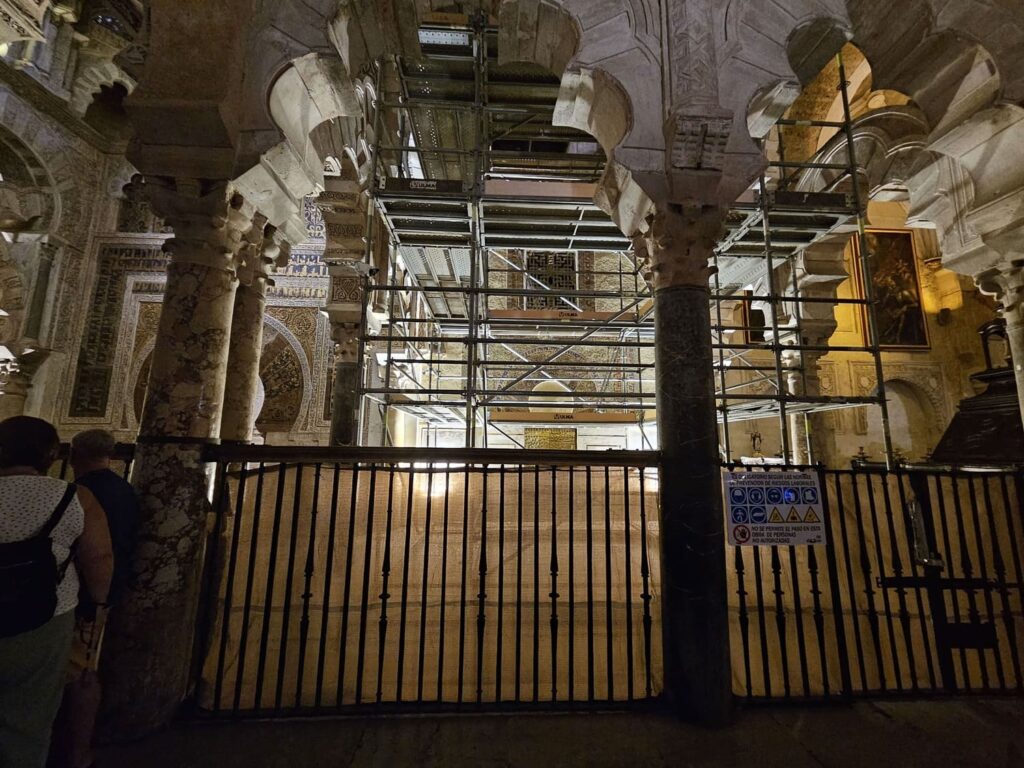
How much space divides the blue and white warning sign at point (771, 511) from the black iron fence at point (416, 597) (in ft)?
1.70

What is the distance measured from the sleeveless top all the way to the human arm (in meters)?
0.04

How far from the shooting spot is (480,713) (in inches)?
98.3

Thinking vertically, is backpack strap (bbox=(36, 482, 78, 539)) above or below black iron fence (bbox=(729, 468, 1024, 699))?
above

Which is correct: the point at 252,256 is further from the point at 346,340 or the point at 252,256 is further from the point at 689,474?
the point at 346,340

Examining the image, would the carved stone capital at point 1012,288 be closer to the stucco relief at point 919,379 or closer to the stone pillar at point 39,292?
the stucco relief at point 919,379

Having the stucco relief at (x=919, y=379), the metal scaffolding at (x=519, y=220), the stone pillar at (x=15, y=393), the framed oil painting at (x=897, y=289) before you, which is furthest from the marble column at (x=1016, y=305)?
the stone pillar at (x=15, y=393)

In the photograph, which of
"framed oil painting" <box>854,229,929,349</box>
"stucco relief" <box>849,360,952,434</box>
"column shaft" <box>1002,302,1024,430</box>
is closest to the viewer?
"column shaft" <box>1002,302,1024,430</box>

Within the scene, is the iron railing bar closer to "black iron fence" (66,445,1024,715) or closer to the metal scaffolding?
"black iron fence" (66,445,1024,715)

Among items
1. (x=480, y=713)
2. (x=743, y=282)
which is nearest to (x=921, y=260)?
(x=743, y=282)

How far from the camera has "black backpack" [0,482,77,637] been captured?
1.58 m

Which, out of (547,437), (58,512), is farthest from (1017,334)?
(547,437)

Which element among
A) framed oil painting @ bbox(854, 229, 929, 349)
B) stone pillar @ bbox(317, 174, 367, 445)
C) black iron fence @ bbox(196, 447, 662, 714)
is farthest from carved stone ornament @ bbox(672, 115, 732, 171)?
framed oil painting @ bbox(854, 229, 929, 349)

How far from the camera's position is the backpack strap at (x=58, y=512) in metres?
1.66

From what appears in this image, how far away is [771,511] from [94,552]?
3.35 metres
